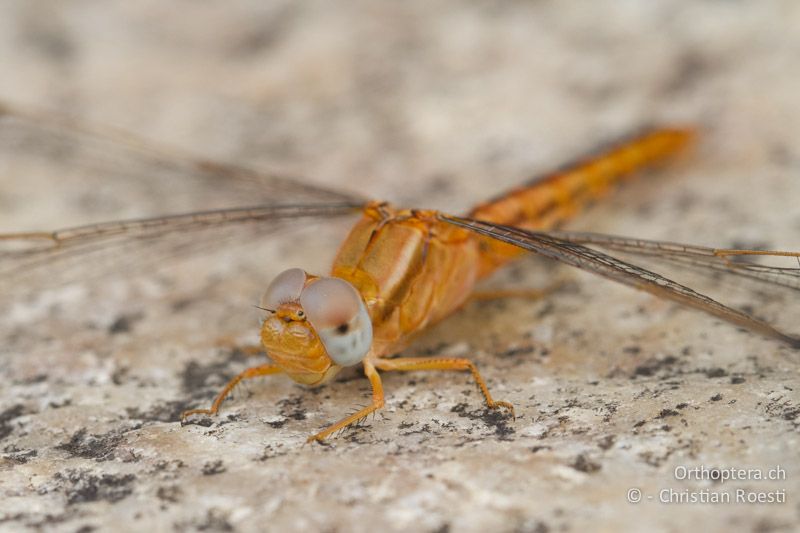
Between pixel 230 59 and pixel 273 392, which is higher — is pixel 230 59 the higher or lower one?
the higher one

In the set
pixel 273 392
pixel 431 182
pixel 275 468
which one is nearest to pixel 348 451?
pixel 275 468

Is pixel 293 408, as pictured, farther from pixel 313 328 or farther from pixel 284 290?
pixel 284 290

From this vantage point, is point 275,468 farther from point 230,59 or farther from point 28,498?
point 230,59

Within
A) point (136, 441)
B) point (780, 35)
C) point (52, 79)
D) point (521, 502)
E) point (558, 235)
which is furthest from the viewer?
point (52, 79)

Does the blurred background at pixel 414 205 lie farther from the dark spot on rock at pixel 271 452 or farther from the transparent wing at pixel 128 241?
the transparent wing at pixel 128 241

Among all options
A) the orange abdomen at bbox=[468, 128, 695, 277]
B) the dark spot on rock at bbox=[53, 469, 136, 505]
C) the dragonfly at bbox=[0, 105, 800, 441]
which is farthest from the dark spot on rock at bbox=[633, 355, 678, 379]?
the dark spot on rock at bbox=[53, 469, 136, 505]

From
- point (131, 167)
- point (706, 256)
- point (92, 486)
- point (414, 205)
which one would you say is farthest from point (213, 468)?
point (131, 167)

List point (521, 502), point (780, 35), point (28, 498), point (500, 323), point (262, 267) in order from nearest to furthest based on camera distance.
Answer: point (521, 502) → point (28, 498) → point (500, 323) → point (262, 267) → point (780, 35)

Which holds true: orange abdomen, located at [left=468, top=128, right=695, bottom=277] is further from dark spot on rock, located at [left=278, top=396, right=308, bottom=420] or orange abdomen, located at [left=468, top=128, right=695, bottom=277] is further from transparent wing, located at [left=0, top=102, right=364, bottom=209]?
dark spot on rock, located at [left=278, top=396, right=308, bottom=420]
